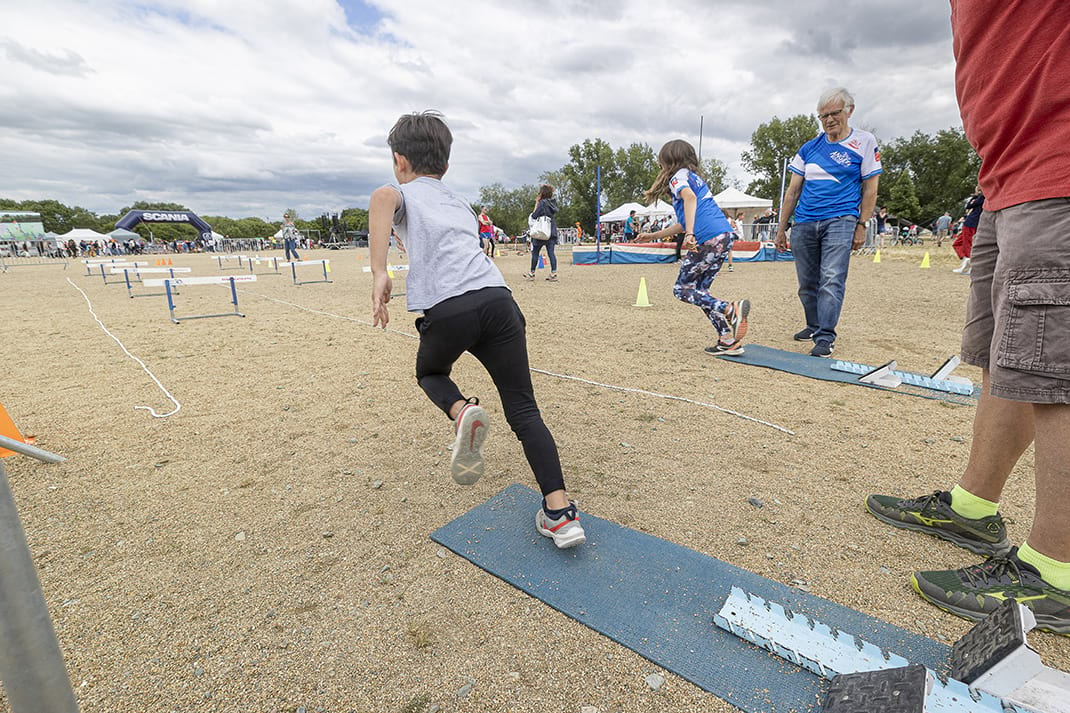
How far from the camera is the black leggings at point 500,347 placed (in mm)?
1862

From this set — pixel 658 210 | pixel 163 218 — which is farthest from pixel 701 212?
pixel 163 218

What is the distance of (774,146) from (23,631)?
190 feet

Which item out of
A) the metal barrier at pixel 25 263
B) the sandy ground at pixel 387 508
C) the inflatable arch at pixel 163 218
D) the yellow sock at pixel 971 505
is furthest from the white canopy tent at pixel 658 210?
the inflatable arch at pixel 163 218

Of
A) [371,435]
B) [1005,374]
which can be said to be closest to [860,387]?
[1005,374]

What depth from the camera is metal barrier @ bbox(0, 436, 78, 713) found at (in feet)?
2.57

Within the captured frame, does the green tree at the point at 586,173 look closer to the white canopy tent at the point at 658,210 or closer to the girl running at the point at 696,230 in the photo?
the white canopy tent at the point at 658,210

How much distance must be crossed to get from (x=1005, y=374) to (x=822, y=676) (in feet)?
3.38

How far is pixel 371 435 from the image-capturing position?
317 centimetres

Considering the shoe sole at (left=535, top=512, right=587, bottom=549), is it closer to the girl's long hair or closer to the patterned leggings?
the patterned leggings

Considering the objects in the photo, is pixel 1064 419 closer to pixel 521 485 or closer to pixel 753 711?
pixel 753 711

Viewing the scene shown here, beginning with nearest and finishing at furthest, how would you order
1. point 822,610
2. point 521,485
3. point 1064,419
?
point 1064,419 → point 822,610 → point 521,485

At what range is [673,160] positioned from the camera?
4488 mm

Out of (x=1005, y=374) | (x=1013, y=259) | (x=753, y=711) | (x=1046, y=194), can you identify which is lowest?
(x=753, y=711)

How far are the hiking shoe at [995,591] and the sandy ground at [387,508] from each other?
0.18 feet
